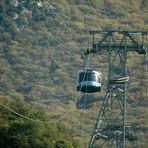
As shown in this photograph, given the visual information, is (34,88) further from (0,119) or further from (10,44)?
(0,119)

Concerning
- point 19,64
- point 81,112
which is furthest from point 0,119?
point 19,64

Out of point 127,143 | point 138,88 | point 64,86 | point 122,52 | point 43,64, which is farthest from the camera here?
point 43,64

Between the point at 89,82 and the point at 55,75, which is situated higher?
the point at 89,82

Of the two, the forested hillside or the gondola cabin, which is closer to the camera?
the gondola cabin

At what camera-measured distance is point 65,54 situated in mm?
189000

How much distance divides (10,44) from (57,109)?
148 feet

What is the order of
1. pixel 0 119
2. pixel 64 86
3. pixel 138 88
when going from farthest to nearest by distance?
pixel 64 86 → pixel 138 88 → pixel 0 119

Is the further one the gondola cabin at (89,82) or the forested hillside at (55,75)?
the forested hillside at (55,75)

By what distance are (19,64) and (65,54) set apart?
1295cm

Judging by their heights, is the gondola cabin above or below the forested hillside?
above

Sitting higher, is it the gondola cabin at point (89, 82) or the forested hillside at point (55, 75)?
the gondola cabin at point (89, 82)

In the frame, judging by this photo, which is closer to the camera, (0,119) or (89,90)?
(89,90)

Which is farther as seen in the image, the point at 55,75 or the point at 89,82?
the point at 55,75

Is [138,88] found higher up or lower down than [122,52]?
lower down
